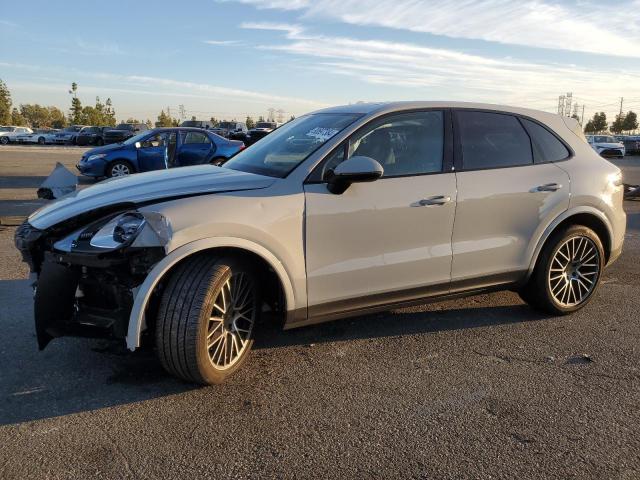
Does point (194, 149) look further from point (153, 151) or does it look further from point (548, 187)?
point (548, 187)

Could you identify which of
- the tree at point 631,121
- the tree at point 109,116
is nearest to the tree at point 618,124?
the tree at point 631,121

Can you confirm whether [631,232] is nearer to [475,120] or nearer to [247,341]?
[475,120]

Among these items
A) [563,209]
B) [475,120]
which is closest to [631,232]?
[563,209]

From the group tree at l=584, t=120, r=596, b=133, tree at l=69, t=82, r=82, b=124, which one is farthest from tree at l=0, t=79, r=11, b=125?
tree at l=584, t=120, r=596, b=133

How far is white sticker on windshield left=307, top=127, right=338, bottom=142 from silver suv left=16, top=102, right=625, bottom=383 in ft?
0.05

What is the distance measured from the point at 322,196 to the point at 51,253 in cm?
167

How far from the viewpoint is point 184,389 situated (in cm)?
335

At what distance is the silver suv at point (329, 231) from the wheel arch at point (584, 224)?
16 millimetres

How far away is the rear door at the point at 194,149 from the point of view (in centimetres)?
1329

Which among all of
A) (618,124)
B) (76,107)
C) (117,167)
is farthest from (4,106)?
(618,124)

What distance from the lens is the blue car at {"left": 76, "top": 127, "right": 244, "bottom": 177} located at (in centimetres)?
1341

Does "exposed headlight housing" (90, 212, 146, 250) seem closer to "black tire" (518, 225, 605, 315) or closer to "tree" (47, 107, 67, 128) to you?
"black tire" (518, 225, 605, 315)

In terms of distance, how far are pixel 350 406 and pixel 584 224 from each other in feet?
9.43

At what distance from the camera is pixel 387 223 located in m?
3.71
